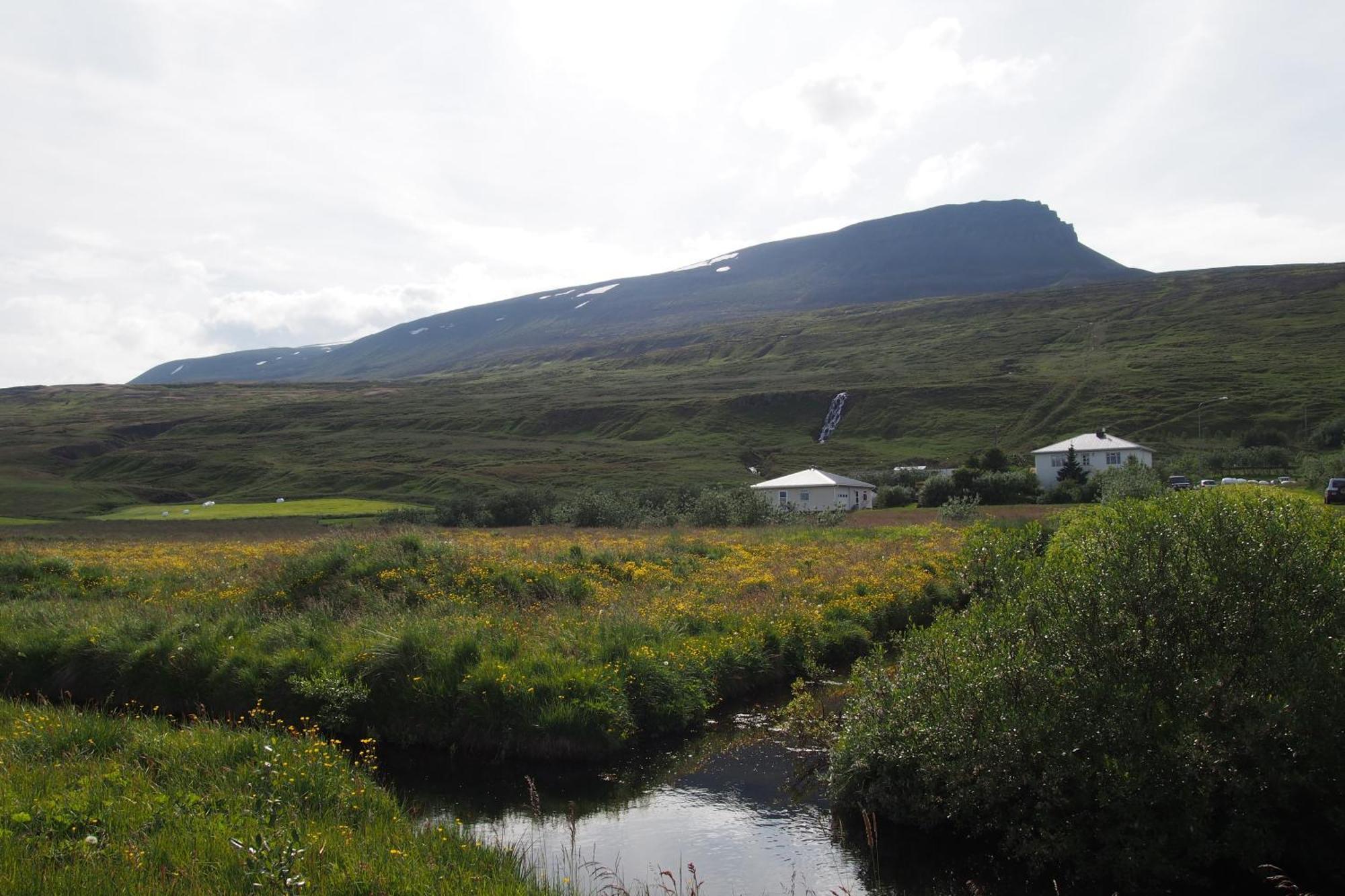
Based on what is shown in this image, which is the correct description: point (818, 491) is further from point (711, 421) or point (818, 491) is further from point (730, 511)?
point (711, 421)

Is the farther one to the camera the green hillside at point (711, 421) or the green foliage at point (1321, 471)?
the green hillside at point (711, 421)

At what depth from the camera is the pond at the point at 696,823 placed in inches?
453

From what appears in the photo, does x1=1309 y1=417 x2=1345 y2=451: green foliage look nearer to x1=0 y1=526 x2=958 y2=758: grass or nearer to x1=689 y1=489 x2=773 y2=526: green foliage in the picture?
x1=689 y1=489 x2=773 y2=526: green foliage

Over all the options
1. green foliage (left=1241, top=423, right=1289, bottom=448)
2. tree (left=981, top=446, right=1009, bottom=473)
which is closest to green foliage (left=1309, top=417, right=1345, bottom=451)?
green foliage (left=1241, top=423, right=1289, bottom=448)

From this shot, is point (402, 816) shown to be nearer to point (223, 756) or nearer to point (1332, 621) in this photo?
point (223, 756)

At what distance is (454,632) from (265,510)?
242ft

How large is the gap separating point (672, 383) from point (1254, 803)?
188 m

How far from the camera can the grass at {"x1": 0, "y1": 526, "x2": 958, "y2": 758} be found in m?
17.1

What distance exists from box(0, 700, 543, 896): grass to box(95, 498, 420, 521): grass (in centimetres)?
6467

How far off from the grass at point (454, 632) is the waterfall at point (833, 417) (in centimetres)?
11713

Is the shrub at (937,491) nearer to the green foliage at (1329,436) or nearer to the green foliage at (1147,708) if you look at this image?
the green foliage at (1329,436)

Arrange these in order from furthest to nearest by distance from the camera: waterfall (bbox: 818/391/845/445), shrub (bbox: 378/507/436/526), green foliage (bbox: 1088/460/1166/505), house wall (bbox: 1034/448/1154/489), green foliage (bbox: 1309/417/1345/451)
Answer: waterfall (bbox: 818/391/845/445), green foliage (bbox: 1309/417/1345/451), house wall (bbox: 1034/448/1154/489), shrub (bbox: 378/507/436/526), green foliage (bbox: 1088/460/1166/505)

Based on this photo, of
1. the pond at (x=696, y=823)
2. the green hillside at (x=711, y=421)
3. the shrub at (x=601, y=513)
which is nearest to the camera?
the pond at (x=696, y=823)

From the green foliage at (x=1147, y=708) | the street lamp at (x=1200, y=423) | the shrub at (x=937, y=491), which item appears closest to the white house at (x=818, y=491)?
the shrub at (x=937, y=491)
